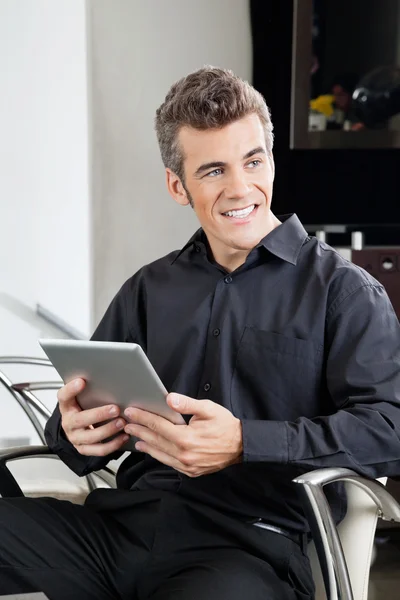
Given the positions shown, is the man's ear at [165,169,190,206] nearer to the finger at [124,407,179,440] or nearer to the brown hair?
the brown hair

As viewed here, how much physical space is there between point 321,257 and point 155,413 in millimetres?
475

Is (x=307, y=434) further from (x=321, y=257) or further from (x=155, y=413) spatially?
(x=321, y=257)

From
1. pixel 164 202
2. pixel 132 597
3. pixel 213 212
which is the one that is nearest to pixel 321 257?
pixel 213 212

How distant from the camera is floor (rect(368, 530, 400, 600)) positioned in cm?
276

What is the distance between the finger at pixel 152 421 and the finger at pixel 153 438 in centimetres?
1

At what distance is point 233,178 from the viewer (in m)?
1.79

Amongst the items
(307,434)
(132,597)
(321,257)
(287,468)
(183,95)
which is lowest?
(132,597)

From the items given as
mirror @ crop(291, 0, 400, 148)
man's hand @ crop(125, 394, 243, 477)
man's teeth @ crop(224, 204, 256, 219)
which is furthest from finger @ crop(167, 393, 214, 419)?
mirror @ crop(291, 0, 400, 148)

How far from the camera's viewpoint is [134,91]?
353cm

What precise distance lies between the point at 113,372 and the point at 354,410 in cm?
41

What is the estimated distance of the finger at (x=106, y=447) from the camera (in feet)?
5.54

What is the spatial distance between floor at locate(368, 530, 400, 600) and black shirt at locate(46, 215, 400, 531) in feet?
3.99

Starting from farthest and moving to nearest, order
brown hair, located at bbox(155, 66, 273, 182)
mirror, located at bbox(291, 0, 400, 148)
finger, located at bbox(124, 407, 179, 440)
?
mirror, located at bbox(291, 0, 400, 148)
brown hair, located at bbox(155, 66, 273, 182)
finger, located at bbox(124, 407, 179, 440)

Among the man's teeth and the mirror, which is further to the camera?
the mirror
